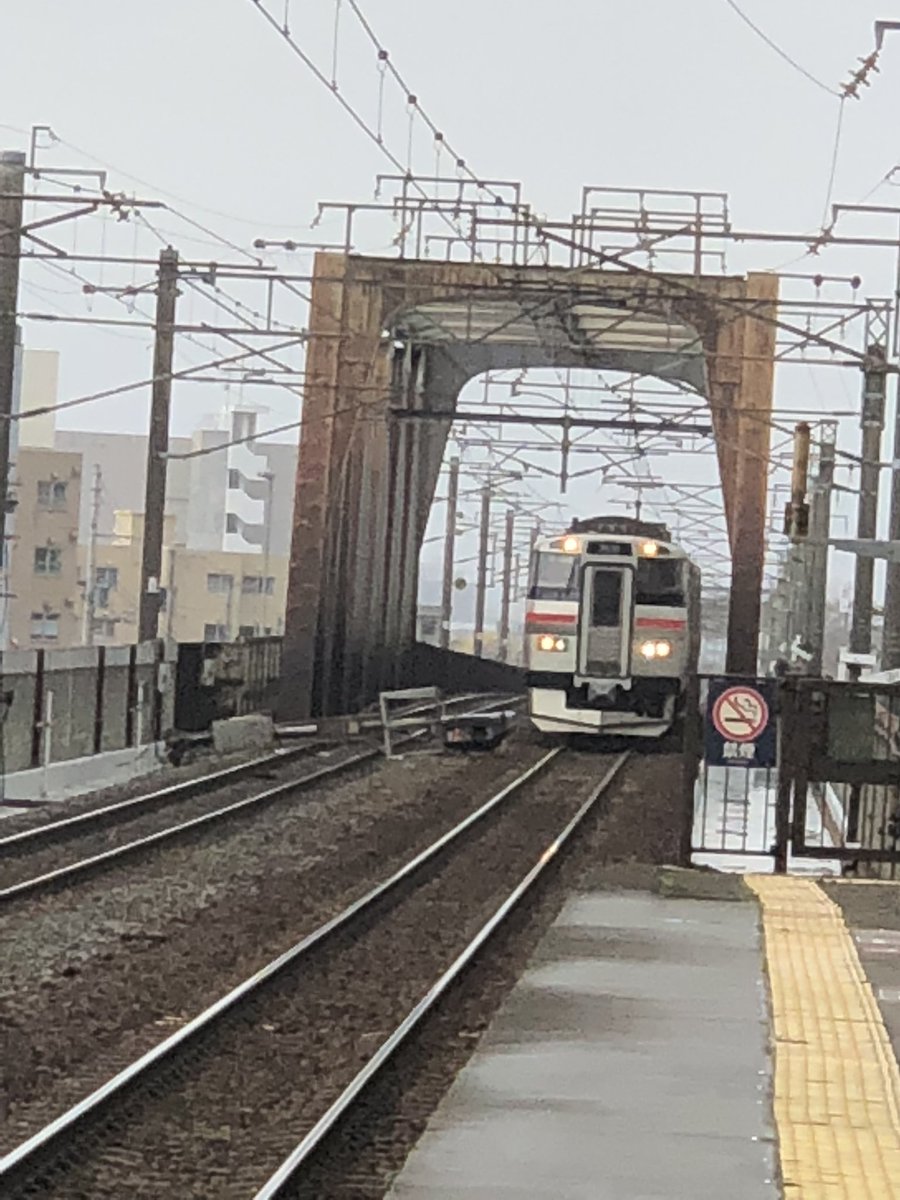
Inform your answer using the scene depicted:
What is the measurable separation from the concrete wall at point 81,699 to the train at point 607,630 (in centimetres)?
571

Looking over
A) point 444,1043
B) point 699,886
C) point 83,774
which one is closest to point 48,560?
point 83,774

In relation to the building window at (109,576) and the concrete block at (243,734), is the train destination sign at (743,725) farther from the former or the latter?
the building window at (109,576)

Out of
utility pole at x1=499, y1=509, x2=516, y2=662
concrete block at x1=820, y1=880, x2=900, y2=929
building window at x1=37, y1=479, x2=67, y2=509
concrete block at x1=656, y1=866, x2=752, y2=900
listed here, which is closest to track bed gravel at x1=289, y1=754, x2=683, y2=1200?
concrete block at x1=656, y1=866, x2=752, y2=900

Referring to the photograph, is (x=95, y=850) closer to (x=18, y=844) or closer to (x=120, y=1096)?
(x=18, y=844)

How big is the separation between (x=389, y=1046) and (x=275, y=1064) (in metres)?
0.49

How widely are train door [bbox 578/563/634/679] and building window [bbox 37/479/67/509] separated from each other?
4391 cm

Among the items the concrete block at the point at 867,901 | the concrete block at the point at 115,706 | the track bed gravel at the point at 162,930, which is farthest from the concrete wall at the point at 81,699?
the concrete block at the point at 867,901

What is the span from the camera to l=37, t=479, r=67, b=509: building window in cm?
7194

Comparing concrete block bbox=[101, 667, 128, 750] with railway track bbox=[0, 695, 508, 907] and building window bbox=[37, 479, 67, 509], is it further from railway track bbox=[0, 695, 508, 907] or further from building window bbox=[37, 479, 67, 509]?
building window bbox=[37, 479, 67, 509]

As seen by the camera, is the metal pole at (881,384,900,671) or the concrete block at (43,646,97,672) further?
the metal pole at (881,384,900,671)

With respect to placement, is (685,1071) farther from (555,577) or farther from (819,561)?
(819,561)

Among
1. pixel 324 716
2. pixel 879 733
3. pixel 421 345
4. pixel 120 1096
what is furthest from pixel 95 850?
pixel 421 345

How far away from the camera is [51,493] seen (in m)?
72.3

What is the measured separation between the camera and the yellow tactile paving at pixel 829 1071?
21.6ft
